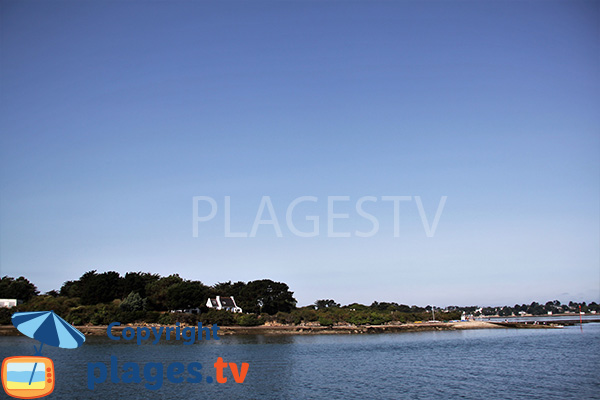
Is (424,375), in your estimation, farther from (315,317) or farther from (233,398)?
(315,317)

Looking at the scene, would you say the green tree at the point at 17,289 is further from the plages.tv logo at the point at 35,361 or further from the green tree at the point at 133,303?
the plages.tv logo at the point at 35,361

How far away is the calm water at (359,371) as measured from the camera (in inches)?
1097

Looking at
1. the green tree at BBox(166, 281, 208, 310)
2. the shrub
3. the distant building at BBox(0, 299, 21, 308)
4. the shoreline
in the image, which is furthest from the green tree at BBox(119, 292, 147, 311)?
the distant building at BBox(0, 299, 21, 308)

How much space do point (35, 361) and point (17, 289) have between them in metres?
92.3

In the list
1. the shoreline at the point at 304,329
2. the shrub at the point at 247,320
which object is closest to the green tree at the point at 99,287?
the shoreline at the point at 304,329

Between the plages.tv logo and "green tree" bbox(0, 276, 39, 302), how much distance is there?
90513mm

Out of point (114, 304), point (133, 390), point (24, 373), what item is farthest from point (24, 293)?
point (24, 373)

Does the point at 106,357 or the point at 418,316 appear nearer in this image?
the point at 106,357

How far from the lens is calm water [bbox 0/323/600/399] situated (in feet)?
91.4

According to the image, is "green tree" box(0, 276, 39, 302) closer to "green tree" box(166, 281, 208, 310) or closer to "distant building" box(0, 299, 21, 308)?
"distant building" box(0, 299, 21, 308)

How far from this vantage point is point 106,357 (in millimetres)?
42938

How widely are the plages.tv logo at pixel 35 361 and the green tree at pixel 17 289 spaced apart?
90.5m

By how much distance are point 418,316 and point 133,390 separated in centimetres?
9877

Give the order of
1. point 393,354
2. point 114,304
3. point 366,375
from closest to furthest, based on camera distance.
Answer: point 366,375
point 393,354
point 114,304
